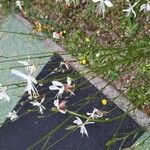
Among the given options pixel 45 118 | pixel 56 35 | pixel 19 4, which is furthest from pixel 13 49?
pixel 45 118

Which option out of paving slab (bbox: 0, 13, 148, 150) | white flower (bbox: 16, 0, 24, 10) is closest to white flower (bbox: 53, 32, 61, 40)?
paving slab (bbox: 0, 13, 148, 150)

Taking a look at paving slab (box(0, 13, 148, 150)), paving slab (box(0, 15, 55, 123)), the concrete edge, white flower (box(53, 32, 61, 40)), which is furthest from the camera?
paving slab (box(0, 15, 55, 123))

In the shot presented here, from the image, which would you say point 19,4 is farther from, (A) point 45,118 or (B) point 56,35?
(A) point 45,118

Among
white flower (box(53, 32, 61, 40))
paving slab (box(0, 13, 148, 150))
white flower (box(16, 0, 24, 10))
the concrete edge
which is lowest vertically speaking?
paving slab (box(0, 13, 148, 150))

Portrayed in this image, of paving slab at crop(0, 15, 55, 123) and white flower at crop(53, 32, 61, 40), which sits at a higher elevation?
white flower at crop(53, 32, 61, 40)

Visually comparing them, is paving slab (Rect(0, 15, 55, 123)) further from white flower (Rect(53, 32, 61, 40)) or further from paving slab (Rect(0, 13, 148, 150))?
white flower (Rect(53, 32, 61, 40))

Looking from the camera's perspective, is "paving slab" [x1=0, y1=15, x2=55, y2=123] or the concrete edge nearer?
the concrete edge

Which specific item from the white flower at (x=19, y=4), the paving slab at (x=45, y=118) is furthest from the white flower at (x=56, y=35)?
the white flower at (x=19, y=4)

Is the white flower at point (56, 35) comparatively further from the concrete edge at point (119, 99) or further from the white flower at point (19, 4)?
the white flower at point (19, 4)

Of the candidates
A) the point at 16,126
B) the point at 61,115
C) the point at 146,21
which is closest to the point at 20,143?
the point at 16,126

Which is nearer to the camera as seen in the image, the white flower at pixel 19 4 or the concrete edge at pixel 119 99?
the concrete edge at pixel 119 99

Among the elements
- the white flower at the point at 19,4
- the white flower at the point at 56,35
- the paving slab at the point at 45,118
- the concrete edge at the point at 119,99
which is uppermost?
the white flower at the point at 19,4
